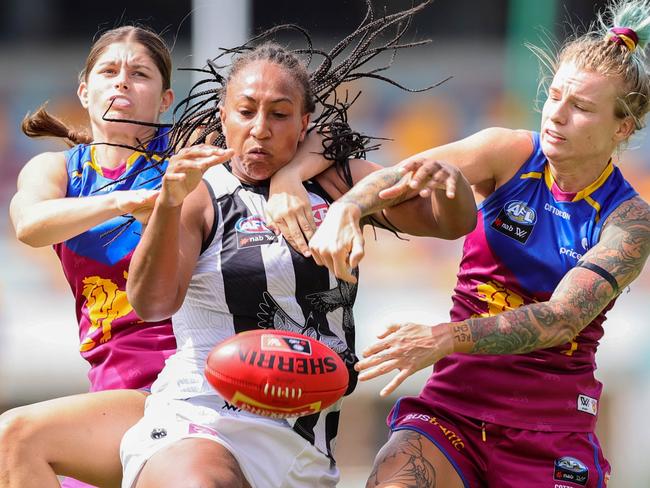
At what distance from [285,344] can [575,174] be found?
1.37 meters

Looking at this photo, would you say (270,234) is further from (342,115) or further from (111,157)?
(111,157)

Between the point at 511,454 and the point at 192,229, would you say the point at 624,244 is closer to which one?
the point at 511,454

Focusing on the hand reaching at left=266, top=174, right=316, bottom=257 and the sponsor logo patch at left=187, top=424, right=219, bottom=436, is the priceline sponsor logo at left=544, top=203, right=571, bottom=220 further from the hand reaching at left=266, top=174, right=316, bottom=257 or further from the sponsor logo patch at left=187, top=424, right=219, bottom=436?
the sponsor logo patch at left=187, top=424, right=219, bottom=436

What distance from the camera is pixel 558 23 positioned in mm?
9875

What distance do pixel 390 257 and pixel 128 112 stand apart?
5331 millimetres

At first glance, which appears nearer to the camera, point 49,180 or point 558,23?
point 49,180

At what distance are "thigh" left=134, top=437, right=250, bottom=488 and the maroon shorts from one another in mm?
828

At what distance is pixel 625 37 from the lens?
13.8 feet

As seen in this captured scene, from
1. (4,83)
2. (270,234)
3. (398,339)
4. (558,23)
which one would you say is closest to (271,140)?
(270,234)

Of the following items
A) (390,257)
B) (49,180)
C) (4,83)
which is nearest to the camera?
(49,180)

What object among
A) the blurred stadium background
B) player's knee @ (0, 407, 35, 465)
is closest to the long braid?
player's knee @ (0, 407, 35, 465)

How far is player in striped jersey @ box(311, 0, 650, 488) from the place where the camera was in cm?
409

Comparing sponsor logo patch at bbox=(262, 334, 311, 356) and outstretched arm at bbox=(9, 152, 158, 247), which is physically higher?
outstretched arm at bbox=(9, 152, 158, 247)

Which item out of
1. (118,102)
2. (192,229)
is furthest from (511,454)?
(118,102)
